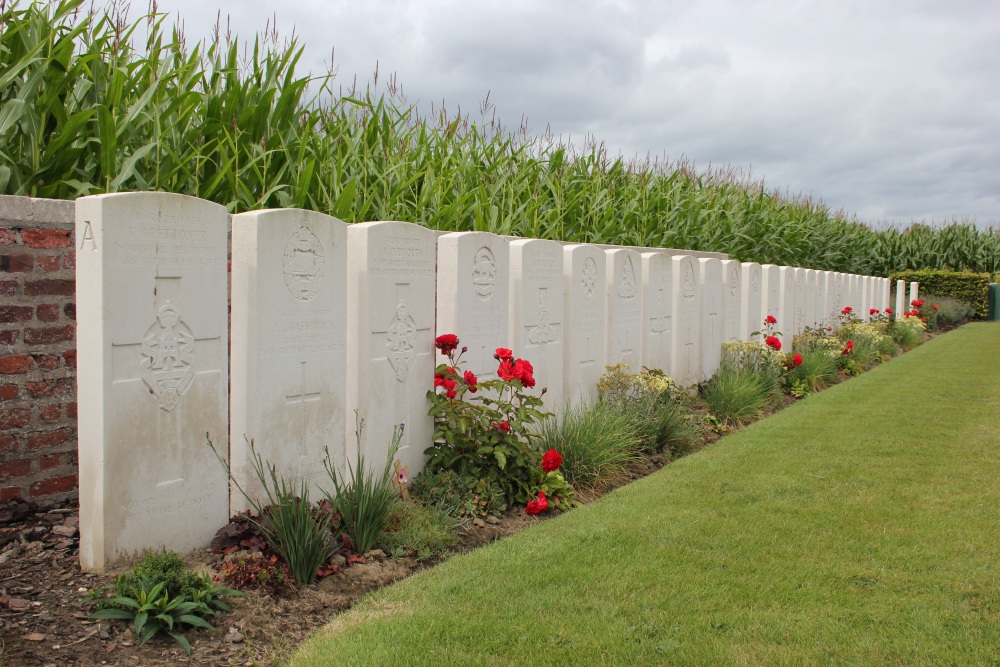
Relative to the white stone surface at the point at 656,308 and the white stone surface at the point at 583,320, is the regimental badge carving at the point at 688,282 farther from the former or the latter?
the white stone surface at the point at 583,320

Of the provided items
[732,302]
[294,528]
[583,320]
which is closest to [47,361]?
[294,528]

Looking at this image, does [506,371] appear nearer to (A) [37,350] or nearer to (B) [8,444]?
(A) [37,350]

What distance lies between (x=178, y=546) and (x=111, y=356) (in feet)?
3.30

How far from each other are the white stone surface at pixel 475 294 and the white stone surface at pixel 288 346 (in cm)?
100

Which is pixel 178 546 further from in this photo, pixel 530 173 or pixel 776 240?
pixel 776 240

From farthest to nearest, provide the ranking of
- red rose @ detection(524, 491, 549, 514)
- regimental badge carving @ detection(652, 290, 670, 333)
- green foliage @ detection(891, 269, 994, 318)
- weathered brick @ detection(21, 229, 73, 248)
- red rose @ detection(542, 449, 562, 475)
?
green foliage @ detection(891, 269, 994, 318) < regimental badge carving @ detection(652, 290, 670, 333) < red rose @ detection(542, 449, 562, 475) < red rose @ detection(524, 491, 549, 514) < weathered brick @ detection(21, 229, 73, 248)

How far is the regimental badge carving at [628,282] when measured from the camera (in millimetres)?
7579

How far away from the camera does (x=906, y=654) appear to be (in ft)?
10.1

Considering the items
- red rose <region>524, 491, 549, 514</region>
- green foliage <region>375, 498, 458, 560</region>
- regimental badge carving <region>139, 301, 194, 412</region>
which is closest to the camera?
regimental badge carving <region>139, 301, 194, 412</region>

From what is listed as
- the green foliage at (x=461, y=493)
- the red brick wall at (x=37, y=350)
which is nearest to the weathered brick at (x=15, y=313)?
the red brick wall at (x=37, y=350)

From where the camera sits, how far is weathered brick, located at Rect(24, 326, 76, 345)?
14.2 feet

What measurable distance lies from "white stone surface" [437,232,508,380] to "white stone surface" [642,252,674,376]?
259cm

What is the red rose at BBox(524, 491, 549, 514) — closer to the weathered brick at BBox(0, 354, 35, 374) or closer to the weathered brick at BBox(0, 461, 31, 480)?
the weathered brick at BBox(0, 461, 31, 480)

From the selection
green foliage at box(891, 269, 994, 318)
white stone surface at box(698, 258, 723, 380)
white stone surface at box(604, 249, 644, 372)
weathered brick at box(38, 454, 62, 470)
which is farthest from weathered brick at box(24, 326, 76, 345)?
green foliage at box(891, 269, 994, 318)
